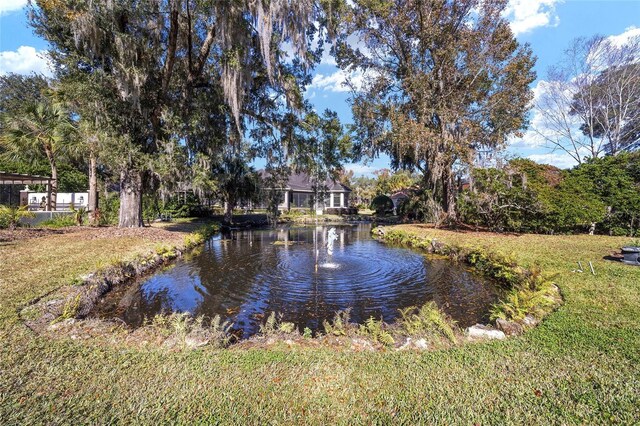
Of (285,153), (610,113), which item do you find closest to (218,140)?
(285,153)

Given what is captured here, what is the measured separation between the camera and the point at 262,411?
88.2 inches

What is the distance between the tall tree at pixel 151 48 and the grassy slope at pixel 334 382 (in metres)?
7.98

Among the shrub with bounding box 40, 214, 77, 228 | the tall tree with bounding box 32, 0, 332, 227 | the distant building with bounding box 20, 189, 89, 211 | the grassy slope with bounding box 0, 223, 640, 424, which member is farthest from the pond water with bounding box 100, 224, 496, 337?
the distant building with bounding box 20, 189, 89, 211

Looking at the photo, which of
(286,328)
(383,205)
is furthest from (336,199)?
(286,328)

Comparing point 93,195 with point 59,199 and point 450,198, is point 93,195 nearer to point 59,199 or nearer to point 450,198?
point 59,199

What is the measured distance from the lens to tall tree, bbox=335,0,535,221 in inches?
552

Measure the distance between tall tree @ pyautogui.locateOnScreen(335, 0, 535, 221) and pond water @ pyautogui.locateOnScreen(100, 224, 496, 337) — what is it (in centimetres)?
696

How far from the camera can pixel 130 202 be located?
11500 millimetres

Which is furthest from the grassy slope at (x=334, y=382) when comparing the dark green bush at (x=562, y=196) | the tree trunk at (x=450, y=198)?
the tree trunk at (x=450, y=198)

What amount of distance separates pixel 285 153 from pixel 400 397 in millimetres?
10833

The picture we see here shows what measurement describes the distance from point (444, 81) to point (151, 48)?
12.6m

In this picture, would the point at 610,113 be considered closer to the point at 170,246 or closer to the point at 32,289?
the point at 170,246

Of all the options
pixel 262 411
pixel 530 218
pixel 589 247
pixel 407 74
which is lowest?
pixel 262 411

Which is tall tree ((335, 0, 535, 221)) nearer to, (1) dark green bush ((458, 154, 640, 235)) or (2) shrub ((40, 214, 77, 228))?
(1) dark green bush ((458, 154, 640, 235))
